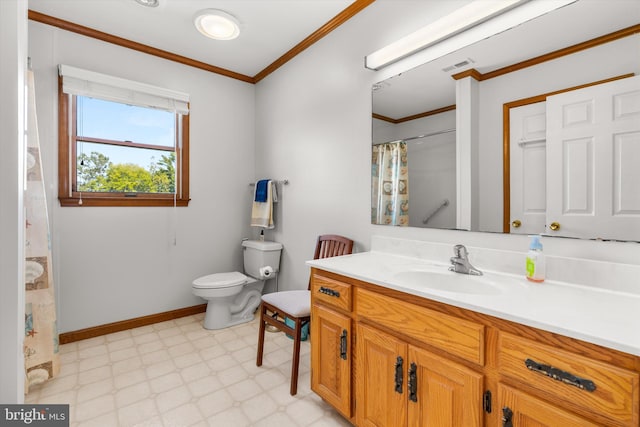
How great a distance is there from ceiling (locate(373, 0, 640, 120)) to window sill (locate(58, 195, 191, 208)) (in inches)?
80.8

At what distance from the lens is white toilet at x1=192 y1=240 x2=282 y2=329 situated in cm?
252

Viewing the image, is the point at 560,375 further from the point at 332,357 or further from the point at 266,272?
the point at 266,272

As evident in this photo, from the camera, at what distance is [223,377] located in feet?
6.19

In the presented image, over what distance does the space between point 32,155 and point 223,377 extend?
1825 millimetres

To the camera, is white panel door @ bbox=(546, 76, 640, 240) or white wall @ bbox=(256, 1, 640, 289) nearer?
white panel door @ bbox=(546, 76, 640, 240)

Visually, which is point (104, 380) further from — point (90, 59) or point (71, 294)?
point (90, 59)

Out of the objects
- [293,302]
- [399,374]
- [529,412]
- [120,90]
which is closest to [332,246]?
[293,302]

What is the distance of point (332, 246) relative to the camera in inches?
85.9

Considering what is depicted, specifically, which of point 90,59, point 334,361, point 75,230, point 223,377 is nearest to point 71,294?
point 75,230

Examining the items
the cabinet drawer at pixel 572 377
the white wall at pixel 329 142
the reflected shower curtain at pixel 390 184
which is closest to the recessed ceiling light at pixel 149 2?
the white wall at pixel 329 142

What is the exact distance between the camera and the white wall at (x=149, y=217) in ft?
7.43

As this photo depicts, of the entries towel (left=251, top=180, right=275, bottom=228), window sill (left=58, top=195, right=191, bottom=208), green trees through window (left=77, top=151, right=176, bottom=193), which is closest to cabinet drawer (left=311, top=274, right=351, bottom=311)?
towel (left=251, top=180, right=275, bottom=228)

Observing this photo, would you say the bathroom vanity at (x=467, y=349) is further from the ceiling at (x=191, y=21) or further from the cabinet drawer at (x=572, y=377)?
the ceiling at (x=191, y=21)

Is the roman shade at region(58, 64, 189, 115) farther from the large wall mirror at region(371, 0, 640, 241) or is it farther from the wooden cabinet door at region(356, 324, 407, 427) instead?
the wooden cabinet door at region(356, 324, 407, 427)
